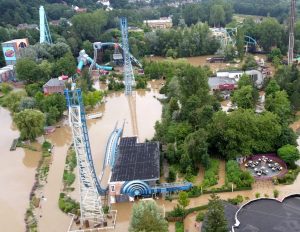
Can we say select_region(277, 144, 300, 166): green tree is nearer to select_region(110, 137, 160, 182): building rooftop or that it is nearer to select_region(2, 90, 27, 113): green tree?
select_region(110, 137, 160, 182): building rooftop

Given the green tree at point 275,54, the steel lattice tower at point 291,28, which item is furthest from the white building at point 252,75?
the green tree at point 275,54

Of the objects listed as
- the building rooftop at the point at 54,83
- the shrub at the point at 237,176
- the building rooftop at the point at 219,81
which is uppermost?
the building rooftop at the point at 219,81

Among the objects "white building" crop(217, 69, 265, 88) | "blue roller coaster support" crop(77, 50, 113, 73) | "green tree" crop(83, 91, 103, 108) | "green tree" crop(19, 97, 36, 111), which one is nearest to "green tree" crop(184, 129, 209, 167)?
"green tree" crop(83, 91, 103, 108)

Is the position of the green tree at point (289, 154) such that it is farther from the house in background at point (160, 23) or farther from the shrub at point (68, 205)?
the house in background at point (160, 23)

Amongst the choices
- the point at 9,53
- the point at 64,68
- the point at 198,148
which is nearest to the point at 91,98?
the point at 64,68

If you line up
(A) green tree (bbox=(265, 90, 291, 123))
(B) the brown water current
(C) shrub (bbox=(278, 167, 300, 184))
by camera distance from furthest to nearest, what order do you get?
(A) green tree (bbox=(265, 90, 291, 123)) → (C) shrub (bbox=(278, 167, 300, 184)) → (B) the brown water current
